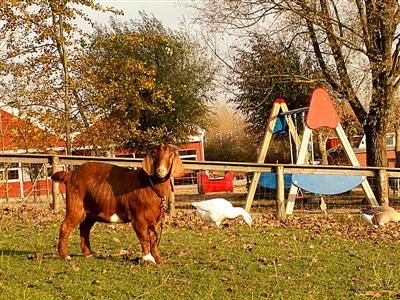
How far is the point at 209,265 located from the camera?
7.26 metres

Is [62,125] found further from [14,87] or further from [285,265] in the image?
[285,265]

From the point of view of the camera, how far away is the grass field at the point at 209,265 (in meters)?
6.00

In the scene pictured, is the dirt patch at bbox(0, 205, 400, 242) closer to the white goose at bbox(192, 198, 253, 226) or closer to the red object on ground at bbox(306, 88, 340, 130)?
the white goose at bbox(192, 198, 253, 226)

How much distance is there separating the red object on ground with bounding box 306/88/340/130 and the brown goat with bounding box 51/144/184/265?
28.6 feet

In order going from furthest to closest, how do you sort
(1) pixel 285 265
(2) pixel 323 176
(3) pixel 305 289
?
(2) pixel 323 176
(1) pixel 285 265
(3) pixel 305 289

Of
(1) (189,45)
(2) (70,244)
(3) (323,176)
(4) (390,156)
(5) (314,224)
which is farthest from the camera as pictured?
(4) (390,156)

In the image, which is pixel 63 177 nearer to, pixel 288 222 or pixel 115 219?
pixel 115 219

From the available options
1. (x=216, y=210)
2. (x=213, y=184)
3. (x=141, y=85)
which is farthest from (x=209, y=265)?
(x=213, y=184)

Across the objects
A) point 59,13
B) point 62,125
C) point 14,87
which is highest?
point 59,13

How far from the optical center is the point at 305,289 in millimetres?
6273

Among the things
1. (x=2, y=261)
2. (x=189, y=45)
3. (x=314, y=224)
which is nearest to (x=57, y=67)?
(x=314, y=224)

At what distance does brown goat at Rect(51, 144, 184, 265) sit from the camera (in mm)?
6855

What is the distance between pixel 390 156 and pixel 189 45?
64.1ft

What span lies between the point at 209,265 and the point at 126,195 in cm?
132
